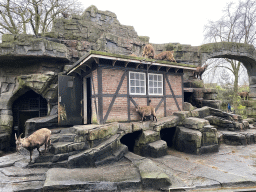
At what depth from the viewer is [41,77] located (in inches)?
456

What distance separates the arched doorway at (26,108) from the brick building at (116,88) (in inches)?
217

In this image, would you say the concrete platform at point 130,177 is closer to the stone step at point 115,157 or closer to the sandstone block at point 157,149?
the stone step at point 115,157

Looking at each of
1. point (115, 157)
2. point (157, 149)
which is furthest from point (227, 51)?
point (115, 157)

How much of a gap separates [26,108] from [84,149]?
Result: 9.65 metres

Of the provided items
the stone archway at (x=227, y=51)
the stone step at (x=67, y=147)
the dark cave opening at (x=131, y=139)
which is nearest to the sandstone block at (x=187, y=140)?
the dark cave opening at (x=131, y=139)

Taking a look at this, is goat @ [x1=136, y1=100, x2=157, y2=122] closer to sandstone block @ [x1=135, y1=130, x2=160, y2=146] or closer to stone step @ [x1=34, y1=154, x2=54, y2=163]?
sandstone block @ [x1=135, y1=130, x2=160, y2=146]

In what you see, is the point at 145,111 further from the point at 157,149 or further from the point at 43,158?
the point at 43,158

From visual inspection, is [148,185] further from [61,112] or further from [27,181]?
[61,112]

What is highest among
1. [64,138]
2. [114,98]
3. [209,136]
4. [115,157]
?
[114,98]

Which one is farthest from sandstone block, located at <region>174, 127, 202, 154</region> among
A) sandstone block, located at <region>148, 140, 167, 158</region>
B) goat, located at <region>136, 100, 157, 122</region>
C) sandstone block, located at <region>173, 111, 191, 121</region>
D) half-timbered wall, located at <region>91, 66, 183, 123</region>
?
goat, located at <region>136, 100, 157, 122</region>

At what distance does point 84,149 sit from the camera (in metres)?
6.13

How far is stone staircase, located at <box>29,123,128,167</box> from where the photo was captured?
5.62 metres

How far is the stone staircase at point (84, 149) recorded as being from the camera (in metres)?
Result: 5.62

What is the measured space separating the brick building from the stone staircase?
122 cm
